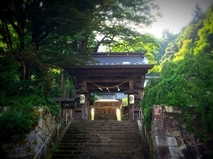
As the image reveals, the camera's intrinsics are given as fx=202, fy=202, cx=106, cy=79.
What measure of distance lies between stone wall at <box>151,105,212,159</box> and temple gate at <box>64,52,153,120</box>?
23.4 ft

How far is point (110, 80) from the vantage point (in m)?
16.5

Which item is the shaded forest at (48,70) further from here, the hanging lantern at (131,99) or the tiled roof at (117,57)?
the tiled roof at (117,57)

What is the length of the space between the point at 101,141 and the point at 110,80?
7.08m

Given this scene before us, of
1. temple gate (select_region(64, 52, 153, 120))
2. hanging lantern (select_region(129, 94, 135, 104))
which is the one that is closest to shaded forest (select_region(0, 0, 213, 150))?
temple gate (select_region(64, 52, 153, 120))

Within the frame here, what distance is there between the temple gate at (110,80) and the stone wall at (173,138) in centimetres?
712

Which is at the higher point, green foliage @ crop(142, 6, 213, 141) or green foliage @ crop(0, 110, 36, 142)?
green foliage @ crop(142, 6, 213, 141)

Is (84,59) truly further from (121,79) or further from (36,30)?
(121,79)

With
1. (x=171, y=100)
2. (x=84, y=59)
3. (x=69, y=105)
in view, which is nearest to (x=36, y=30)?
(x=84, y=59)

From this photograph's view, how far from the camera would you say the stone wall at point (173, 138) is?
7.46 m

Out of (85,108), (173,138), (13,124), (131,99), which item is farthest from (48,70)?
(131,99)

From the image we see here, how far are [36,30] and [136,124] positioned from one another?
7.83 meters

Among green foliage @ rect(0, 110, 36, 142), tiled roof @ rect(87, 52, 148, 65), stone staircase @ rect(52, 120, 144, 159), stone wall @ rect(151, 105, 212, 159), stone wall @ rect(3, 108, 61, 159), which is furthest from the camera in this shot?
tiled roof @ rect(87, 52, 148, 65)

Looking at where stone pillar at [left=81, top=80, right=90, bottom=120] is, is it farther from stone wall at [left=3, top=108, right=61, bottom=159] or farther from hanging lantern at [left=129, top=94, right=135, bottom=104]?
stone wall at [left=3, top=108, right=61, bottom=159]

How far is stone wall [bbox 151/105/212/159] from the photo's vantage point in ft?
24.5
